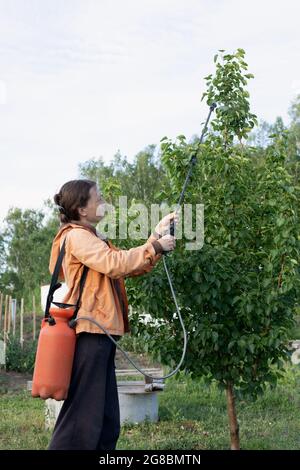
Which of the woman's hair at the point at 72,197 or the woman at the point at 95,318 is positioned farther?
the woman's hair at the point at 72,197

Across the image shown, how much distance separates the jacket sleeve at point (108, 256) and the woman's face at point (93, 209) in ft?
0.60

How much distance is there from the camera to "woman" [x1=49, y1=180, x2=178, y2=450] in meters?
3.72

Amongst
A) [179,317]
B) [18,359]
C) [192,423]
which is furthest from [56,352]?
[18,359]

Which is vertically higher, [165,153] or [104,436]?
[165,153]

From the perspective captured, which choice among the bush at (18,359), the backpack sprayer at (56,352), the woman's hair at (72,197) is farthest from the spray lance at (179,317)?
the bush at (18,359)

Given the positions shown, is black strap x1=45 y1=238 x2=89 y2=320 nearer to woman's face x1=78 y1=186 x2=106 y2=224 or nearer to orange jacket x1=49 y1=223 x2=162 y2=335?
orange jacket x1=49 y1=223 x2=162 y2=335

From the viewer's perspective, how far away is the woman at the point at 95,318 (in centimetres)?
372

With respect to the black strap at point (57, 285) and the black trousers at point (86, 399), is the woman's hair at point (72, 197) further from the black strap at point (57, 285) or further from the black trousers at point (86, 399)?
the black trousers at point (86, 399)

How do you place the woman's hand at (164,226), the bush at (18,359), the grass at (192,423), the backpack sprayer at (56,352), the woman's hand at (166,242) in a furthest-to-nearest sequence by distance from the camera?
1. the bush at (18,359)
2. the grass at (192,423)
3. the woman's hand at (164,226)
4. the woman's hand at (166,242)
5. the backpack sprayer at (56,352)

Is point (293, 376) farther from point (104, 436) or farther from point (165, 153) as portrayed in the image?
point (104, 436)
